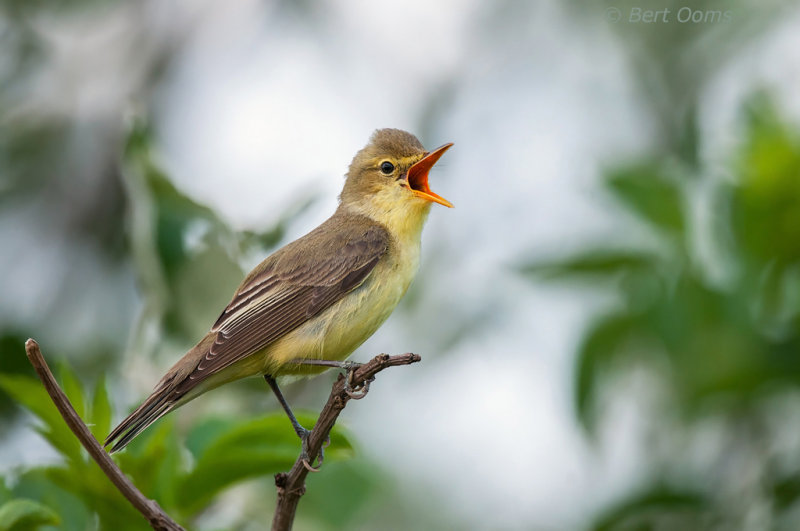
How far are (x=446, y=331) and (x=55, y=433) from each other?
382 cm

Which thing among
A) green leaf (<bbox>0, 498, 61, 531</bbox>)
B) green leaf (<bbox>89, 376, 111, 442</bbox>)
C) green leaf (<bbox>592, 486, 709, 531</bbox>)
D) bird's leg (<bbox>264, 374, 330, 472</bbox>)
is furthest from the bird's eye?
green leaf (<bbox>0, 498, 61, 531</bbox>)

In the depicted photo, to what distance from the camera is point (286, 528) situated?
323cm

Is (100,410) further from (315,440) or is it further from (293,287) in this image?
(293,287)

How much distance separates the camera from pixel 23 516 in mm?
3109

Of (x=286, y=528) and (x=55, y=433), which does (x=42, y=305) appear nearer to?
(x=55, y=433)

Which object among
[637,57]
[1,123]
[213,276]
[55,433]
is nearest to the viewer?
[55,433]

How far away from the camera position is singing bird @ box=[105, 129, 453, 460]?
425cm

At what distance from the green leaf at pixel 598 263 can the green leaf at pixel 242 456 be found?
54.7 inches

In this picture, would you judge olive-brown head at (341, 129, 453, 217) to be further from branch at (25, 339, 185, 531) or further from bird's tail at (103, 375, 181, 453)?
branch at (25, 339, 185, 531)

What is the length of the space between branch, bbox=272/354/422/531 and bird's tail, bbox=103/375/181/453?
2.43 ft

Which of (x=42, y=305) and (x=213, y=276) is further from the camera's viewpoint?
(x=42, y=305)

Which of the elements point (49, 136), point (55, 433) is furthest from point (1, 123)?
point (55, 433)

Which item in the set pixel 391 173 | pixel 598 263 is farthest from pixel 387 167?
pixel 598 263

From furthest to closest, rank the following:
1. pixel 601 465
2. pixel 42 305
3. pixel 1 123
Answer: pixel 1 123 < pixel 42 305 < pixel 601 465
